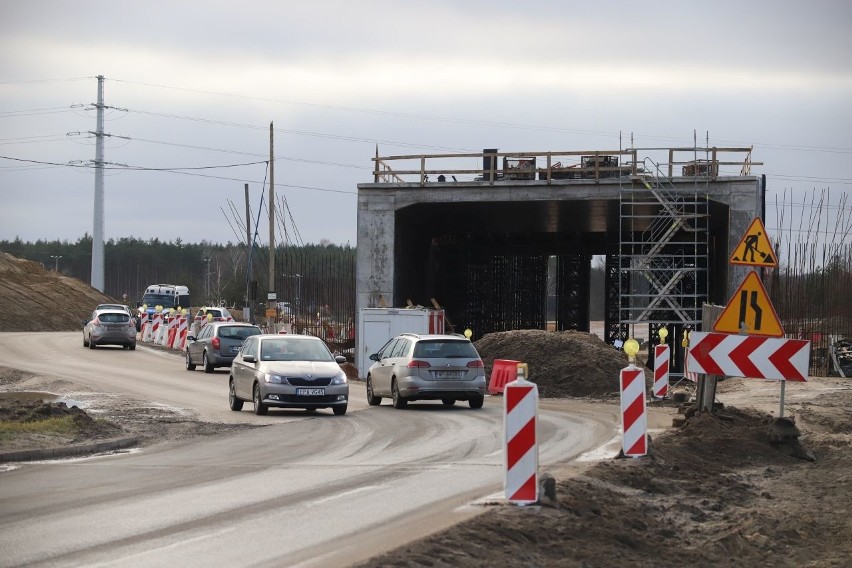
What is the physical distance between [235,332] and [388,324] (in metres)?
5.01

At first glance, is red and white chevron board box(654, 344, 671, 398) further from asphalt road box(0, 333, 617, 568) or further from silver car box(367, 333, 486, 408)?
asphalt road box(0, 333, 617, 568)

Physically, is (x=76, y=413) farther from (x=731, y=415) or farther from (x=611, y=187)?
(x=611, y=187)

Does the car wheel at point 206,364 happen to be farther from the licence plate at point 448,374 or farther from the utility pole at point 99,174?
the utility pole at point 99,174

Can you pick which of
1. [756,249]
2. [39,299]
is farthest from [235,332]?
[39,299]

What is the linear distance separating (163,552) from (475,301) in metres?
45.9

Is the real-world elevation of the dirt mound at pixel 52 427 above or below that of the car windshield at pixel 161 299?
below

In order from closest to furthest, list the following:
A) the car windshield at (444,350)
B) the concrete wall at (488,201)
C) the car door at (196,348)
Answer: the car windshield at (444,350) < the concrete wall at (488,201) < the car door at (196,348)

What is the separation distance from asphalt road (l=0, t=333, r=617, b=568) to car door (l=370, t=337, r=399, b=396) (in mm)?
2710

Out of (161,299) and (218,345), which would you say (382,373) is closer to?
(218,345)

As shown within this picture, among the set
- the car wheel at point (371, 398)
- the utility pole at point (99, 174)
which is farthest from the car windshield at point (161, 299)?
the car wheel at point (371, 398)

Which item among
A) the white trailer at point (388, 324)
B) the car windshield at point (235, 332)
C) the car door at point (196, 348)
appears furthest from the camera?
the car door at point (196, 348)

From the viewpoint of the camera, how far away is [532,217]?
4600 centimetres

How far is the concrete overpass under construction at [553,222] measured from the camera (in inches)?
1553

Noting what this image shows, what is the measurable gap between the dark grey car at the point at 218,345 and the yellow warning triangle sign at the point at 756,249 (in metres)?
24.9
